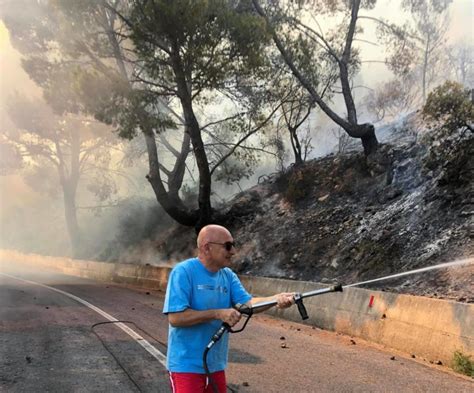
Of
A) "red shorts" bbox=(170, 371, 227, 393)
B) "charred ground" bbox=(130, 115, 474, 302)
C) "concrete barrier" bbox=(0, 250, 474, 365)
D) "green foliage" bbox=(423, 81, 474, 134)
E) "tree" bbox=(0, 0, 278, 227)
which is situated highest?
"tree" bbox=(0, 0, 278, 227)

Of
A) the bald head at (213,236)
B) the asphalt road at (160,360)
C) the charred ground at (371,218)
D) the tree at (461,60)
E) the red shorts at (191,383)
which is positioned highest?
the tree at (461,60)

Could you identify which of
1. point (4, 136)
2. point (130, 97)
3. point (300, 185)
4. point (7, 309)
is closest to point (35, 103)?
point (4, 136)

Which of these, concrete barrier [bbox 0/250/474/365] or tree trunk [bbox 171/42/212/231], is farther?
tree trunk [bbox 171/42/212/231]

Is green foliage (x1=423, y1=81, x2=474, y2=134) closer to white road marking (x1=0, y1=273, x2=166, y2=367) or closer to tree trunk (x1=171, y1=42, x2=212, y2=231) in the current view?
tree trunk (x1=171, y1=42, x2=212, y2=231)

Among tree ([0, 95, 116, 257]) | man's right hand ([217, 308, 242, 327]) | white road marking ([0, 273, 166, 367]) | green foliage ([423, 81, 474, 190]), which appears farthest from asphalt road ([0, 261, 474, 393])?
tree ([0, 95, 116, 257])

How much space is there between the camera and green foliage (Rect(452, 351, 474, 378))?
19.8 ft

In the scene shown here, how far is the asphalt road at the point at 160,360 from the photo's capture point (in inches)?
218

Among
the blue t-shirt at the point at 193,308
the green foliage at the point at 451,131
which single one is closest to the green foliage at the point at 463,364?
the blue t-shirt at the point at 193,308

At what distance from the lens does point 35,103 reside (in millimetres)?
32344

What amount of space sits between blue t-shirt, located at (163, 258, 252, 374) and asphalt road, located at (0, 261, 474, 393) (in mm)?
2729

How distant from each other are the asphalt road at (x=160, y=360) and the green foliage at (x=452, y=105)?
6.51m

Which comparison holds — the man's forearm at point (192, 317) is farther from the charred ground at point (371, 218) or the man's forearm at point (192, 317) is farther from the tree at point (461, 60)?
the tree at point (461, 60)

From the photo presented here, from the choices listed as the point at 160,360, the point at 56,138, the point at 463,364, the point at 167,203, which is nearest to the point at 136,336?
the point at 160,360

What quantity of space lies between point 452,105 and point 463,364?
7766 millimetres
